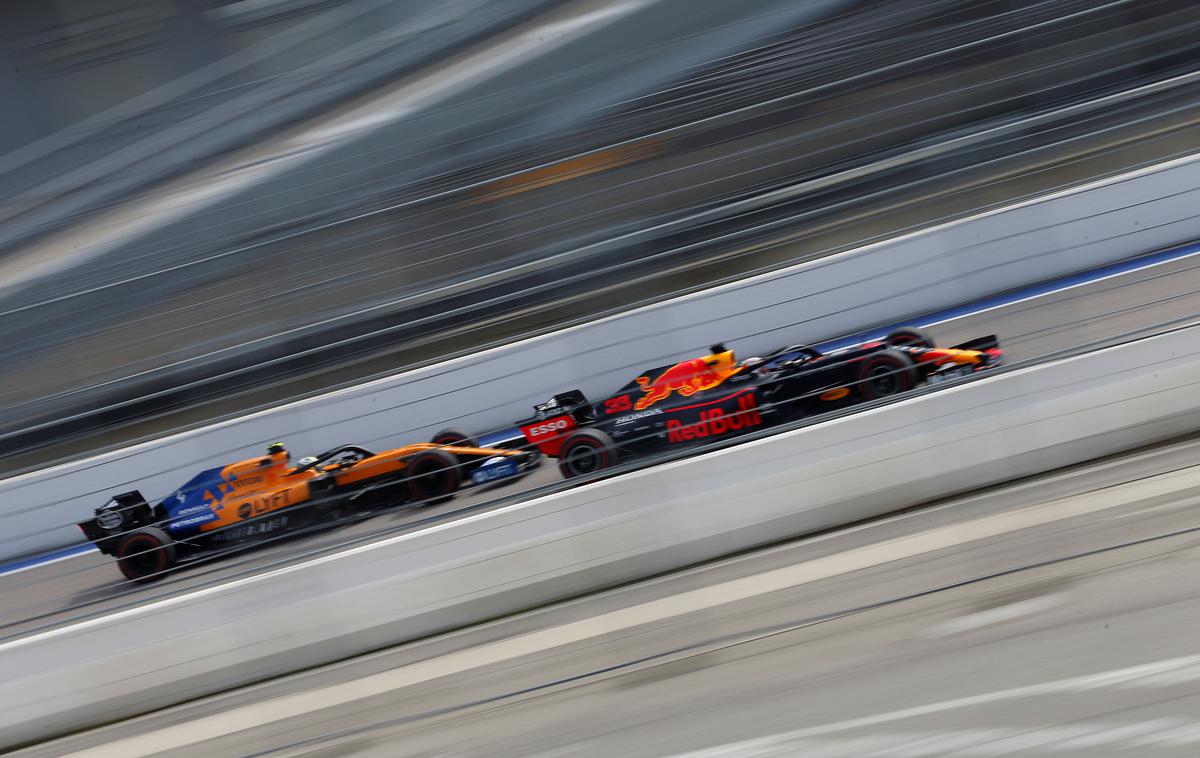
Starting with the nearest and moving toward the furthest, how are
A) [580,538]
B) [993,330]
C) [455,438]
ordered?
[580,538]
[993,330]
[455,438]

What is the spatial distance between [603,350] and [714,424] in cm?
83

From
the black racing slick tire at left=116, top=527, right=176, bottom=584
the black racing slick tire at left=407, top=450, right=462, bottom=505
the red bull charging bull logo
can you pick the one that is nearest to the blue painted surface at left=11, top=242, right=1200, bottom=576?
the black racing slick tire at left=116, top=527, right=176, bottom=584

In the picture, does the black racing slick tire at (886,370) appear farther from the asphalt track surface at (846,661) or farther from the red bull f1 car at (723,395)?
the asphalt track surface at (846,661)

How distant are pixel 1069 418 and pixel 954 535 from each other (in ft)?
1.56

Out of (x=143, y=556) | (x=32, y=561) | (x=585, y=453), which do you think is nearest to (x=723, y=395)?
(x=585, y=453)

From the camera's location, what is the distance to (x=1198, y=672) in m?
1.52

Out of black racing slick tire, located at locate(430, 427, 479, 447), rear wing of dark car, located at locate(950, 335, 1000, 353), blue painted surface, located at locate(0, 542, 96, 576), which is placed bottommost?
rear wing of dark car, located at locate(950, 335, 1000, 353)

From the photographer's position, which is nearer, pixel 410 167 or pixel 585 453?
pixel 410 167

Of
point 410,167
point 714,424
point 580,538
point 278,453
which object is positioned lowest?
point 580,538

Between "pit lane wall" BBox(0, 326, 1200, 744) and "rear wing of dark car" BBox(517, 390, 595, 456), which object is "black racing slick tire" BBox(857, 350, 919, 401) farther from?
"rear wing of dark car" BBox(517, 390, 595, 456)

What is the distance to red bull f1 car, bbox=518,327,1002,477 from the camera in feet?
9.07

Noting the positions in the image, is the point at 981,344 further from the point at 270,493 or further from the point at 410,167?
the point at 270,493

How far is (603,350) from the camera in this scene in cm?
228

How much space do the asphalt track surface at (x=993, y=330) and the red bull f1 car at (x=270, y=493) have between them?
67mm
